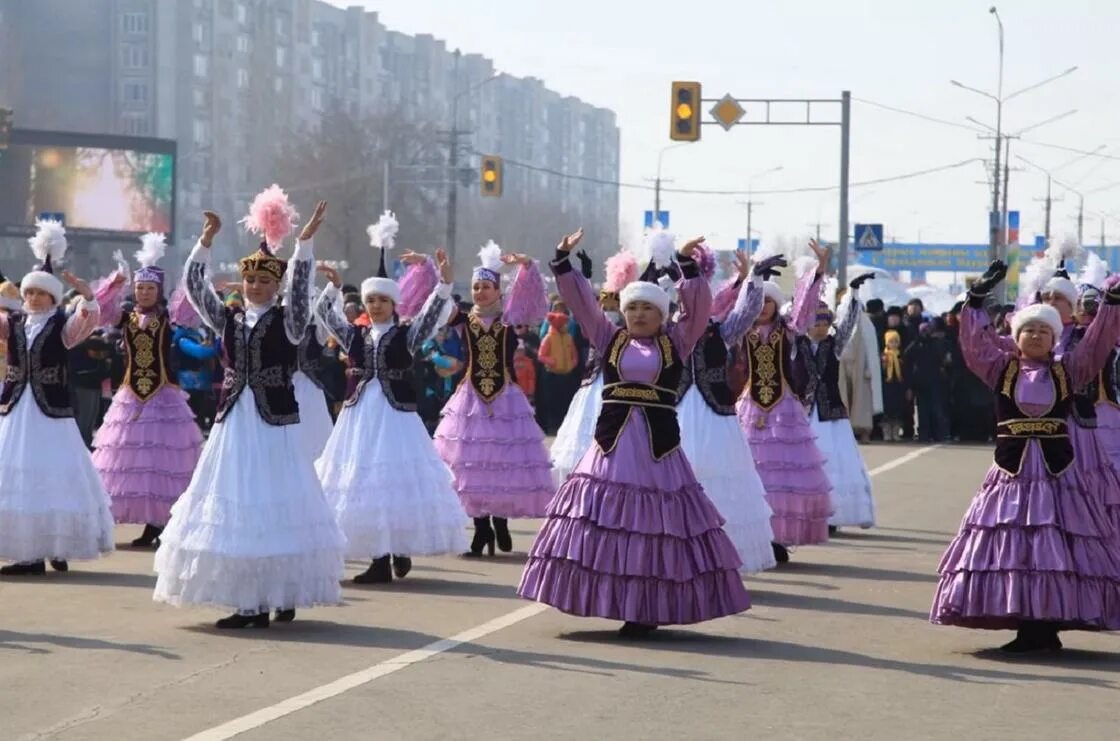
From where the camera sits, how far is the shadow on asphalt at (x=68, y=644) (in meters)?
11.5

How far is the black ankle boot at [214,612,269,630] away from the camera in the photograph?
12400 millimetres

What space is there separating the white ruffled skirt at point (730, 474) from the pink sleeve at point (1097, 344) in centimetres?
336

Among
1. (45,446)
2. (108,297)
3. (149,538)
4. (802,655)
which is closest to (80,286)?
(45,446)

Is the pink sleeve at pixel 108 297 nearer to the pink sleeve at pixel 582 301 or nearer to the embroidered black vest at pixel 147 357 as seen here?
the embroidered black vest at pixel 147 357

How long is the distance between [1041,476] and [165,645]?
14.7ft

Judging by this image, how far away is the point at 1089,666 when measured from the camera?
11547 mm

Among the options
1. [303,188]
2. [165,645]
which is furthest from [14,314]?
[303,188]

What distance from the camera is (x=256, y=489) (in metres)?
12.4

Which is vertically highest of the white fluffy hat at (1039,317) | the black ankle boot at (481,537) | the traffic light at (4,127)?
the traffic light at (4,127)

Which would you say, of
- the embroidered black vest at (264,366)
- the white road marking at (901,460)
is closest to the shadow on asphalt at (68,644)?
the embroidered black vest at (264,366)

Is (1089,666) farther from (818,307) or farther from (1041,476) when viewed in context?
(818,307)

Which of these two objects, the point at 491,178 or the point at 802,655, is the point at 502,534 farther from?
the point at 491,178

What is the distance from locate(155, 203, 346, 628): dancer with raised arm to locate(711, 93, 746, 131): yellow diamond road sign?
2738cm

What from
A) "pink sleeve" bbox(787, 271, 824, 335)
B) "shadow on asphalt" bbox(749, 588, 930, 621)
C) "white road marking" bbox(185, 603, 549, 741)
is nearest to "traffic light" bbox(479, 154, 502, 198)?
"pink sleeve" bbox(787, 271, 824, 335)
